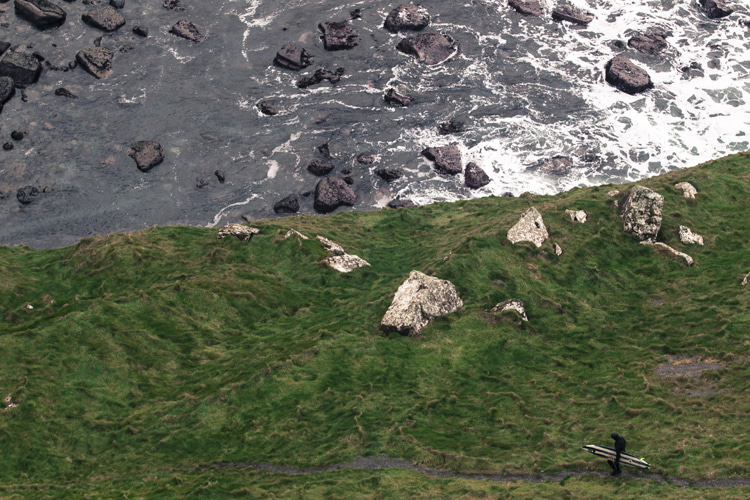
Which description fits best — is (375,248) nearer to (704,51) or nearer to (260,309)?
(260,309)

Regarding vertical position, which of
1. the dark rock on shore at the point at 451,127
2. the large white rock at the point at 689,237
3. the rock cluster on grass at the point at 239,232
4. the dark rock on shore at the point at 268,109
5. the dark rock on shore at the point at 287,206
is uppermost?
the large white rock at the point at 689,237

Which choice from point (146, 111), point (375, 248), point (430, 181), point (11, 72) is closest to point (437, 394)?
point (375, 248)

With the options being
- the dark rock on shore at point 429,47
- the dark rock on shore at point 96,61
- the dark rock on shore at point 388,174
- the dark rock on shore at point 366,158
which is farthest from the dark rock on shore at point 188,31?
the dark rock on shore at point 388,174

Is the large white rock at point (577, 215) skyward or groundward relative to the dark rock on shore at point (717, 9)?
groundward

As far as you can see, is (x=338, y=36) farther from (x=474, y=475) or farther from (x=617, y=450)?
(x=617, y=450)

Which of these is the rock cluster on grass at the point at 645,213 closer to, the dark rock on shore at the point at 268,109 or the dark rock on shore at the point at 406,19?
the dark rock on shore at the point at 268,109

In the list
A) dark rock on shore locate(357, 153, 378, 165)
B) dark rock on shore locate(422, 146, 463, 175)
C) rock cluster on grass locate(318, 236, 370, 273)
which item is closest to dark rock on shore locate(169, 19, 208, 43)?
dark rock on shore locate(357, 153, 378, 165)
